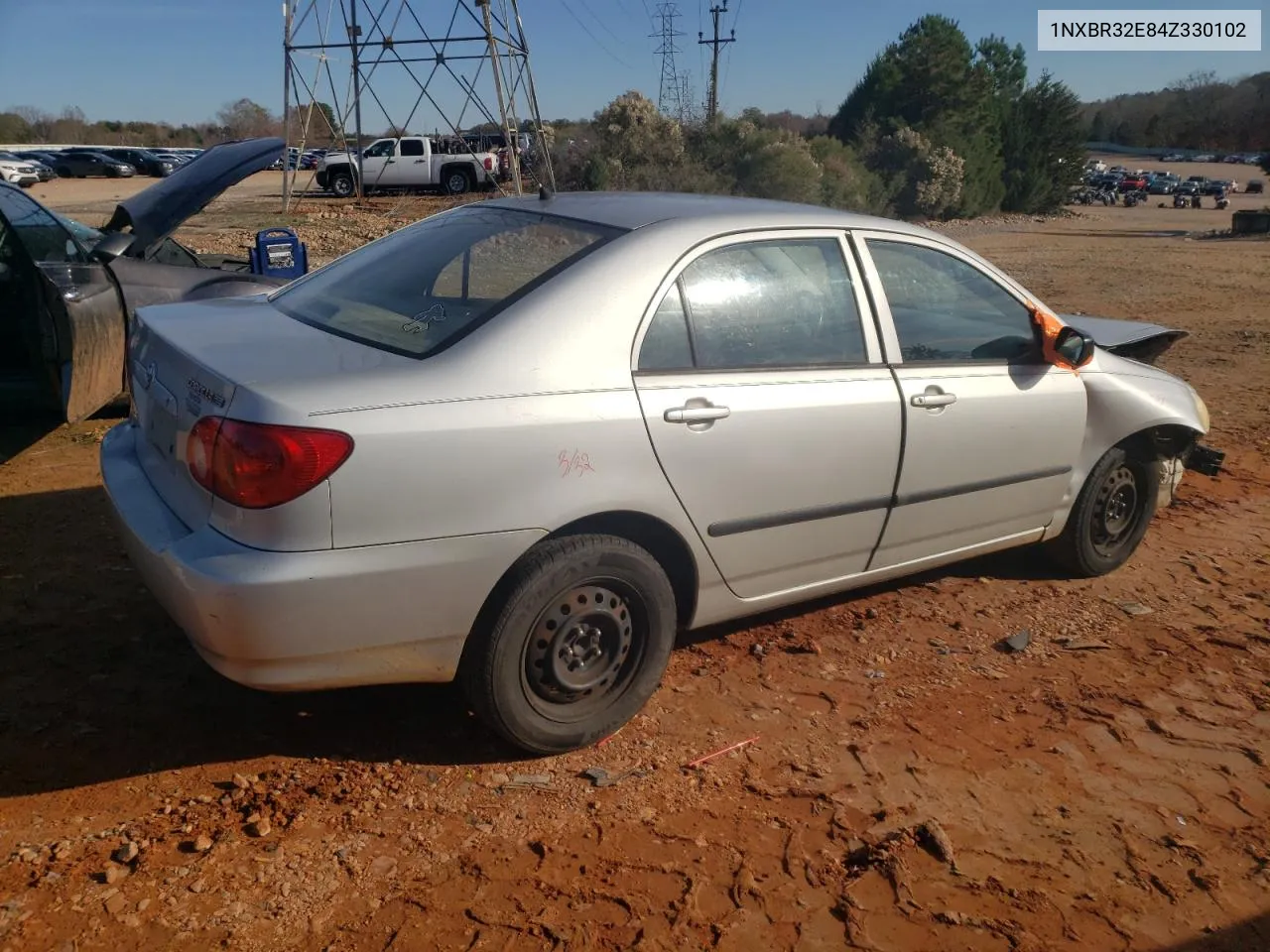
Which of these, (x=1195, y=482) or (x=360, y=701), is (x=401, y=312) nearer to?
(x=360, y=701)

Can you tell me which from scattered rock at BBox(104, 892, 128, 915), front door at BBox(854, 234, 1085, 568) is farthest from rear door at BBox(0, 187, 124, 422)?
front door at BBox(854, 234, 1085, 568)

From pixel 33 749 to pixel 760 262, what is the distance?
107 inches

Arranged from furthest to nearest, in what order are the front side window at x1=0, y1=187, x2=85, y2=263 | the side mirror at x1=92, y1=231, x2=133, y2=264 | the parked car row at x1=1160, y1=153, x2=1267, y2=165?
the parked car row at x1=1160, y1=153, x2=1267, y2=165
the front side window at x1=0, y1=187, x2=85, y2=263
the side mirror at x1=92, y1=231, x2=133, y2=264

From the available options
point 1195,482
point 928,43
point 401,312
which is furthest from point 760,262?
point 928,43

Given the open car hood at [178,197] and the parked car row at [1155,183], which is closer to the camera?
the open car hood at [178,197]

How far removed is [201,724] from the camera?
323 centimetres

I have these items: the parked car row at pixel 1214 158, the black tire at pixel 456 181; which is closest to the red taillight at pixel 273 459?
the black tire at pixel 456 181

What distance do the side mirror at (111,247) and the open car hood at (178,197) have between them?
81 millimetres

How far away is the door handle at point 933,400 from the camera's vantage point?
3676 millimetres

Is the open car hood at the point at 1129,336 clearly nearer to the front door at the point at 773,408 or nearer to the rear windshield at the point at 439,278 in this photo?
the front door at the point at 773,408

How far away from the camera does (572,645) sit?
10.2 feet

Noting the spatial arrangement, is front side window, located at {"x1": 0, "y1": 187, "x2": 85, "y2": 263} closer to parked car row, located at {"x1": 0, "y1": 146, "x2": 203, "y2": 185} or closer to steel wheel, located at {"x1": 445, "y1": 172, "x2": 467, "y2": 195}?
steel wheel, located at {"x1": 445, "y1": 172, "x2": 467, "y2": 195}

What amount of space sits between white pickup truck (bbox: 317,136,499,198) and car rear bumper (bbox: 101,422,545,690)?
27944 mm

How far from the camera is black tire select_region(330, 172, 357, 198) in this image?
3005cm
